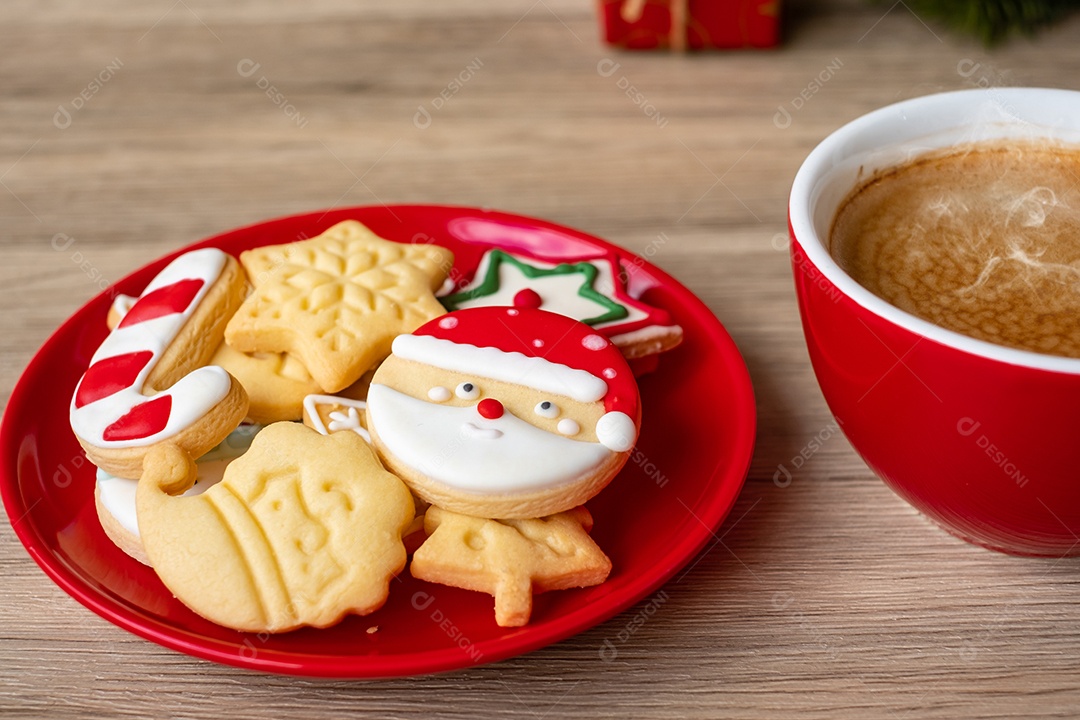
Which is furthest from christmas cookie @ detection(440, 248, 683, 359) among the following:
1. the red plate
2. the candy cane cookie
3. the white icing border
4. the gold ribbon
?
the gold ribbon

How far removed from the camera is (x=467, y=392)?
92 centimetres

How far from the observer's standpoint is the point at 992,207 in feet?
3.12

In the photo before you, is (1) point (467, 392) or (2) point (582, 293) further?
(2) point (582, 293)

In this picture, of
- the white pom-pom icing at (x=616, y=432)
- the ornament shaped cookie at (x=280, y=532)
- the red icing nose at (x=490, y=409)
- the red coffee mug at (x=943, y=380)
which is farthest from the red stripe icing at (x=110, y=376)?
the red coffee mug at (x=943, y=380)

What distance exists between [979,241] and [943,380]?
0.23 meters

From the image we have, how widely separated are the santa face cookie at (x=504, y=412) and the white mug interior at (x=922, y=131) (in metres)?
0.24

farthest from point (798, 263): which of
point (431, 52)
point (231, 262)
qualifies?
point (431, 52)

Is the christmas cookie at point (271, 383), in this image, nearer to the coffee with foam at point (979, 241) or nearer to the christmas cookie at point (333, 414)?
the christmas cookie at point (333, 414)

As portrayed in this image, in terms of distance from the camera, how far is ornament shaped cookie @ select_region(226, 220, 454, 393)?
1.02m

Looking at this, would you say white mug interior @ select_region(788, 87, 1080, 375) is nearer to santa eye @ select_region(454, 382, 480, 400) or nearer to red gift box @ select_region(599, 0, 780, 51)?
santa eye @ select_region(454, 382, 480, 400)

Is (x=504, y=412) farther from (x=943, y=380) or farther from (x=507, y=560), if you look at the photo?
(x=943, y=380)

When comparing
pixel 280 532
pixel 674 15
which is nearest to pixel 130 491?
pixel 280 532

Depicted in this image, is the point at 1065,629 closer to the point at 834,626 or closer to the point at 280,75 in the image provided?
the point at 834,626

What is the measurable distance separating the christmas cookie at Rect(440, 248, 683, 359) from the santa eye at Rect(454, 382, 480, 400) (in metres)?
0.20
